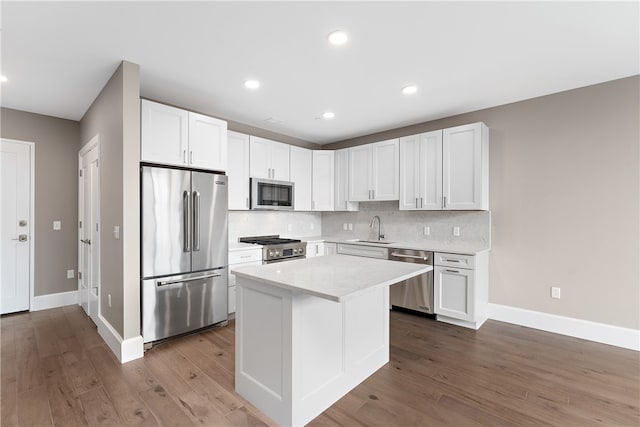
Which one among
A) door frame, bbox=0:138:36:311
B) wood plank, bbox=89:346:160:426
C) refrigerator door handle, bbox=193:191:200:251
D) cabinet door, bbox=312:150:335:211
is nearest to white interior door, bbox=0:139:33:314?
door frame, bbox=0:138:36:311

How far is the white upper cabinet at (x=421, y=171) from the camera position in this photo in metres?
3.79

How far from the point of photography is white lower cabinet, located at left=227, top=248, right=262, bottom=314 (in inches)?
139

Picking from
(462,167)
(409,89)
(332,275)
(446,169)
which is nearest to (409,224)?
(446,169)

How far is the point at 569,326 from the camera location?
3.14 meters

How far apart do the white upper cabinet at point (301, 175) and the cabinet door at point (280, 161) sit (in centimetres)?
8

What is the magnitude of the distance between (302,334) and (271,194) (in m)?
2.86

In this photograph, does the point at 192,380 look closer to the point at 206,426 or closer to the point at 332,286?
the point at 206,426

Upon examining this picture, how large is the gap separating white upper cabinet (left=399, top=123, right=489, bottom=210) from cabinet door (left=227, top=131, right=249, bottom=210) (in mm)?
2142

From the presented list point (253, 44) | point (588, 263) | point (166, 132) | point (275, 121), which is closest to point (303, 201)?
point (275, 121)

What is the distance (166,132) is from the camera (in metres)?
2.93

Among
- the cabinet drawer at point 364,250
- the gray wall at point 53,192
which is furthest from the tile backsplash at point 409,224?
the gray wall at point 53,192

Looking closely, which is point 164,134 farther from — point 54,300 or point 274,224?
point 54,300

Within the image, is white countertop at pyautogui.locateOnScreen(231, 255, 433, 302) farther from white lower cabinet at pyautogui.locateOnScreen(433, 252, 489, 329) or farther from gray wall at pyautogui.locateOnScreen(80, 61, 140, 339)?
white lower cabinet at pyautogui.locateOnScreen(433, 252, 489, 329)

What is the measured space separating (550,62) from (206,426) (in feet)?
12.4
